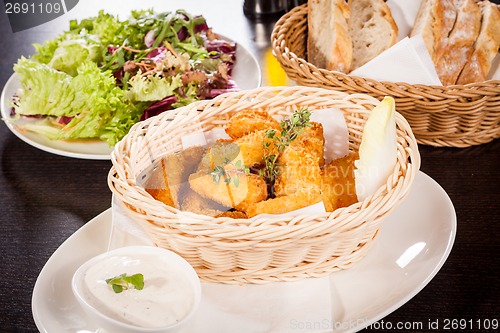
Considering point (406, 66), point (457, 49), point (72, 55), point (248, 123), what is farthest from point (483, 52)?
point (72, 55)

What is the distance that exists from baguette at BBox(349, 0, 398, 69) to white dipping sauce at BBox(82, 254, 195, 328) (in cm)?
129

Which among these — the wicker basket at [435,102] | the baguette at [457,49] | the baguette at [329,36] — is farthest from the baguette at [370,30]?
the wicker basket at [435,102]

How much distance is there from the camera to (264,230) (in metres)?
1.29

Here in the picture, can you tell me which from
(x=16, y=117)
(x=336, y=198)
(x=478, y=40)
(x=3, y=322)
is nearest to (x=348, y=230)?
(x=336, y=198)

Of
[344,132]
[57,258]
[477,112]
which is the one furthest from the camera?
[477,112]

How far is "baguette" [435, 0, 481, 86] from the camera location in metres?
2.13

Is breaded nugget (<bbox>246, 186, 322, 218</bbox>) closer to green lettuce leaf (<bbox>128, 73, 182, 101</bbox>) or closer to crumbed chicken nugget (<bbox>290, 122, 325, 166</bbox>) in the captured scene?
crumbed chicken nugget (<bbox>290, 122, 325, 166</bbox>)

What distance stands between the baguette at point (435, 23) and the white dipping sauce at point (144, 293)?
1297 millimetres

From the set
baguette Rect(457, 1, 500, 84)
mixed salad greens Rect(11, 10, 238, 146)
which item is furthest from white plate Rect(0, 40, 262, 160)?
baguette Rect(457, 1, 500, 84)

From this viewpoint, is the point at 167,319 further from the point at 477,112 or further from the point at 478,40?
the point at 478,40

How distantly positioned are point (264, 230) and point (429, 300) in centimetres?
50

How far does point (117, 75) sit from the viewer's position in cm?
254

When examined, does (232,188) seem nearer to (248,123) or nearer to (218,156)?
(218,156)

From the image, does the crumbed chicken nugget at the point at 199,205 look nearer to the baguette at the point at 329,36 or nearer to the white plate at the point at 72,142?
the white plate at the point at 72,142
